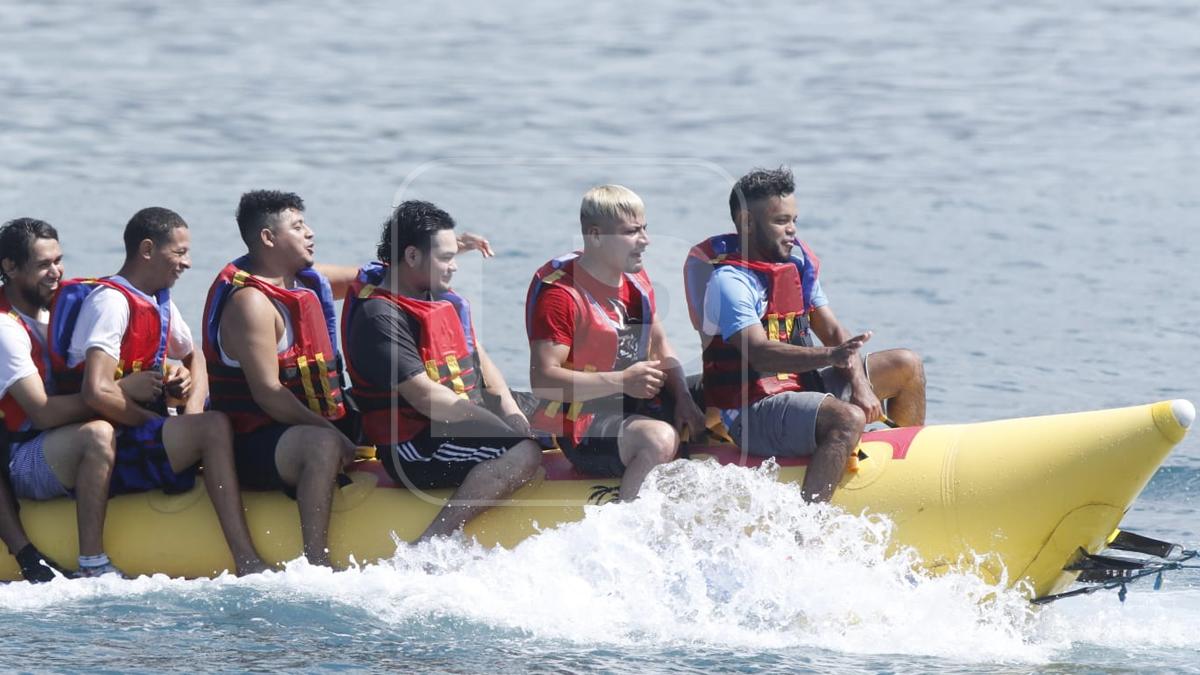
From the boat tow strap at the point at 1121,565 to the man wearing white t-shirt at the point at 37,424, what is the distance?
124 inches

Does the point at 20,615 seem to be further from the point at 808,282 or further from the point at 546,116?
the point at 546,116

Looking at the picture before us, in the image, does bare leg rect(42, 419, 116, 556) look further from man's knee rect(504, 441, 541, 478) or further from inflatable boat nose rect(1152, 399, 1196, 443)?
inflatable boat nose rect(1152, 399, 1196, 443)

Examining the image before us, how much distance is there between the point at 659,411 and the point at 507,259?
6.00 m

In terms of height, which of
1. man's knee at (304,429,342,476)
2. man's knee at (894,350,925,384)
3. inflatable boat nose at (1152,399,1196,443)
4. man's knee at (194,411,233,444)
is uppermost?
man's knee at (894,350,925,384)

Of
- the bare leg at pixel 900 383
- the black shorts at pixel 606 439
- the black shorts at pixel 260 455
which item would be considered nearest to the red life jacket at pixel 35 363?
the black shorts at pixel 260 455

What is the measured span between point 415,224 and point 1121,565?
2.51 m

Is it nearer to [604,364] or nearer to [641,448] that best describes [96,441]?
[604,364]

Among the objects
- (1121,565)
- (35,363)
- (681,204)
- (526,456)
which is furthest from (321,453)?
(681,204)

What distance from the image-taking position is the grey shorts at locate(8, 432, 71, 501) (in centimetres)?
567

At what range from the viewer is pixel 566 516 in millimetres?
5555

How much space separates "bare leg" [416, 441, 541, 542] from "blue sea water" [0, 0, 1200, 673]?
95 millimetres

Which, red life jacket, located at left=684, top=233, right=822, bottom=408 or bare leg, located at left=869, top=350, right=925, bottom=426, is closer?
red life jacket, located at left=684, top=233, right=822, bottom=408

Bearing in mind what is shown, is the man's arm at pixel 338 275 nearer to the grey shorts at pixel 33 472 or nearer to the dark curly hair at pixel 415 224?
the dark curly hair at pixel 415 224

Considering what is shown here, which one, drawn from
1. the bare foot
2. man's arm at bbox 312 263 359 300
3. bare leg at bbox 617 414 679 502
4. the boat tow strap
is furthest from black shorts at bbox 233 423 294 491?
the boat tow strap
